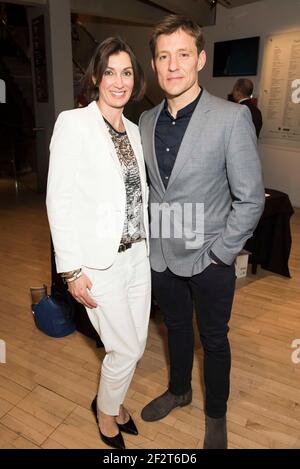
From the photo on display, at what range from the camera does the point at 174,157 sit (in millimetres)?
1374

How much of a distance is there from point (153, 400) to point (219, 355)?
1.85 feet

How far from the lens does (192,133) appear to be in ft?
4.25

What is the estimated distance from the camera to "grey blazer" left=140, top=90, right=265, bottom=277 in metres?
1.26

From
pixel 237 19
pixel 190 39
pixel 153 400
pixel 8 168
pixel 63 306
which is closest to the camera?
pixel 190 39

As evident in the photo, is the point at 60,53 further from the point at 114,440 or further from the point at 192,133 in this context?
the point at 114,440

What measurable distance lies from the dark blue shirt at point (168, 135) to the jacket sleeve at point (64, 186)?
336mm

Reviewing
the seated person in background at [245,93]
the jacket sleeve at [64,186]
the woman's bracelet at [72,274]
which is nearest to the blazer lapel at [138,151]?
the jacket sleeve at [64,186]

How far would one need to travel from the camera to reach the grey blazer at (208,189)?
126cm

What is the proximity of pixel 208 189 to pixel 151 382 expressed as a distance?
4.05 feet

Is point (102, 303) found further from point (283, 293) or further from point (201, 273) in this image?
point (283, 293)

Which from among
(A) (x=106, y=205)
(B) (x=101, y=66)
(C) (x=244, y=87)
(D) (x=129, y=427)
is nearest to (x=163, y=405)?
(D) (x=129, y=427)

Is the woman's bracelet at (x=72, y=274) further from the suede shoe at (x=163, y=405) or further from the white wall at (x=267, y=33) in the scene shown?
the white wall at (x=267, y=33)

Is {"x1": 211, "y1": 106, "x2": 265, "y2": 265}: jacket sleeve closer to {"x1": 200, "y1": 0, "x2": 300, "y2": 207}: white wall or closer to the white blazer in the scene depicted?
the white blazer

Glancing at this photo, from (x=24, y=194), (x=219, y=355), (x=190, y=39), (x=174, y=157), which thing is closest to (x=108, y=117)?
(x=174, y=157)
